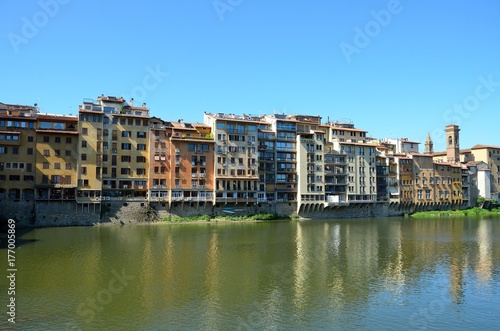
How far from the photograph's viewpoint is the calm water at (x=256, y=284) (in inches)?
984

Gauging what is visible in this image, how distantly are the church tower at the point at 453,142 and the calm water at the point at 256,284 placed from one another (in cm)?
8103

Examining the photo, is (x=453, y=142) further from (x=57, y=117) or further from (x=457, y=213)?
(x=57, y=117)

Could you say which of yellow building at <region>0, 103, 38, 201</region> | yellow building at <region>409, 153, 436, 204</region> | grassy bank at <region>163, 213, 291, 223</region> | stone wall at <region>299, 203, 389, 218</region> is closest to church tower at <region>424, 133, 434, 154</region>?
yellow building at <region>409, 153, 436, 204</region>

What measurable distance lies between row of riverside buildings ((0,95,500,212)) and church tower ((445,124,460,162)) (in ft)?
71.2

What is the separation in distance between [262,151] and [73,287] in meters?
65.3

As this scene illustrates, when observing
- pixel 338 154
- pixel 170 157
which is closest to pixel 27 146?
pixel 170 157

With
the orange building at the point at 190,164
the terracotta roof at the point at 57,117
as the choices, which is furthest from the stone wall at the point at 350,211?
the terracotta roof at the point at 57,117

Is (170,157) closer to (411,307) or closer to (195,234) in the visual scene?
(195,234)

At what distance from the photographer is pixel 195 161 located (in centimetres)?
8550

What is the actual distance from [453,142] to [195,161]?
286 feet

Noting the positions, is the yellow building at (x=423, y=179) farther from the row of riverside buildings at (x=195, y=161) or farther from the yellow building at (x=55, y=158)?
the yellow building at (x=55, y=158)

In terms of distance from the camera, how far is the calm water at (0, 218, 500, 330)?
82.0ft

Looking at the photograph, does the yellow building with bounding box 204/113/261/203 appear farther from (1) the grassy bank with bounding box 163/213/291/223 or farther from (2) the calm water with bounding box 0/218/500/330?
(2) the calm water with bounding box 0/218/500/330

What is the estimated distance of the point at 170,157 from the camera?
8388 cm
